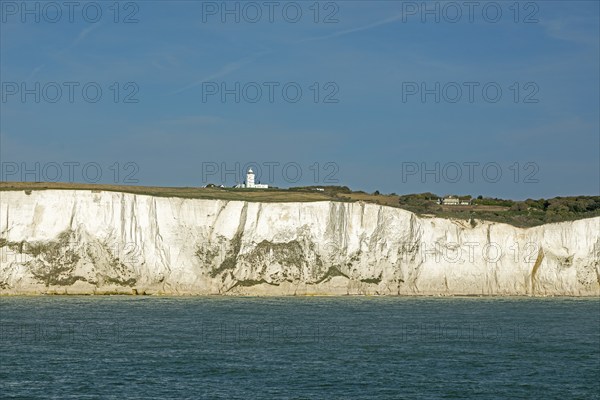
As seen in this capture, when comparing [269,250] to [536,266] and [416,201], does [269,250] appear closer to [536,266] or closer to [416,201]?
[536,266]

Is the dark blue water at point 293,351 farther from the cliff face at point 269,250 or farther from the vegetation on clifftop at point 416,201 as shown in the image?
the vegetation on clifftop at point 416,201

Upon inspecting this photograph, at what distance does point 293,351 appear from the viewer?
97.9 feet

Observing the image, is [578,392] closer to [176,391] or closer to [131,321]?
[176,391]

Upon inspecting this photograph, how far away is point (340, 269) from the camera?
5856cm

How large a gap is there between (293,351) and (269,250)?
1097 inches

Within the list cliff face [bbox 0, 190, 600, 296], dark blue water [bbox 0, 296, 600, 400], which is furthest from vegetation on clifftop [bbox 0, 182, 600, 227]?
dark blue water [bbox 0, 296, 600, 400]

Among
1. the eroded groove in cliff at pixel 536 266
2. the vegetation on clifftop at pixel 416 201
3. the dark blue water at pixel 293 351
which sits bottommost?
the dark blue water at pixel 293 351

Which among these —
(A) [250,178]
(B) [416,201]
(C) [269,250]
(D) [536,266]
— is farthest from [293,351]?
(A) [250,178]

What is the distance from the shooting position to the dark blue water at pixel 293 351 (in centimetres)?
2345

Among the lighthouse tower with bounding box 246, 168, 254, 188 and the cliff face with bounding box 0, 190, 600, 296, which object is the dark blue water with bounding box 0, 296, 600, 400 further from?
the lighthouse tower with bounding box 246, 168, 254, 188

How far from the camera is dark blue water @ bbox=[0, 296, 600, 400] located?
23453 mm

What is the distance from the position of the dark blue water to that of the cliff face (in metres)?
→ 8.09

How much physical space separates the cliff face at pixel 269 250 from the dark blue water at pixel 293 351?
26.6ft

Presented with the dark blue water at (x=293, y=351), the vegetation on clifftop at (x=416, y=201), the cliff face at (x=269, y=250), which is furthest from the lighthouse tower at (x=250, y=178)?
the dark blue water at (x=293, y=351)
